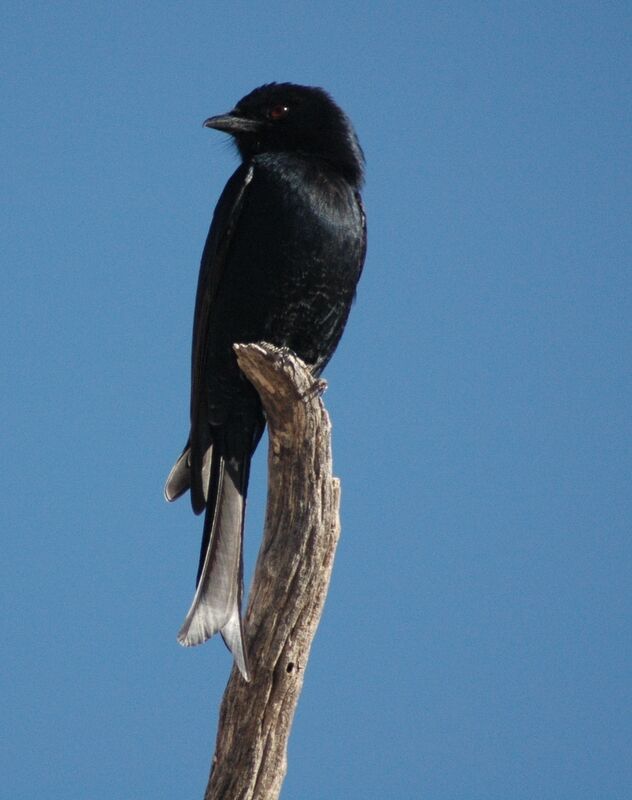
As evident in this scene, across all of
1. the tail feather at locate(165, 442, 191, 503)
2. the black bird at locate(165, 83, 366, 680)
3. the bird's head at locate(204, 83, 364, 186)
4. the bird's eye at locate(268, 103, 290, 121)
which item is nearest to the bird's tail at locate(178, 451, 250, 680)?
the black bird at locate(165, 83, 366, 680)

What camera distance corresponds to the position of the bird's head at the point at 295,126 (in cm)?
465

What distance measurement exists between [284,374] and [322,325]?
61 cm

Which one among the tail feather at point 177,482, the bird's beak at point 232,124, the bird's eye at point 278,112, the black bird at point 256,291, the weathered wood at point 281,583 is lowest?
the weathered wood at point 281,583

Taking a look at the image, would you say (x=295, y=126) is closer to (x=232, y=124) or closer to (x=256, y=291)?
(x=232, y=124)

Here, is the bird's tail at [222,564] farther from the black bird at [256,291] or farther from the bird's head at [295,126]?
the bird's head at [295,126]

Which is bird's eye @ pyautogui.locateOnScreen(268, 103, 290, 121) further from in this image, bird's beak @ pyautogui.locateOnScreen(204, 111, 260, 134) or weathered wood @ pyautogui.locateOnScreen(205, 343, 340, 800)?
weathered wood @ pyautogui.locateOnScreen(205, 343, 340, 800)

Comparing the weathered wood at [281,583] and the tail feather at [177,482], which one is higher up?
the tail feather at [177,482]

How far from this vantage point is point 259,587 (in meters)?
3.97

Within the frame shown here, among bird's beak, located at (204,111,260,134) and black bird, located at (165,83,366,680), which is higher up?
bird's beak, located at (204,111,260,134)

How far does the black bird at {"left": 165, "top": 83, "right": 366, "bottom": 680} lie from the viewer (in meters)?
4.25

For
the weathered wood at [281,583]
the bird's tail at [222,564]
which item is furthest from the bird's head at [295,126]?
the bird's tail at [222,564]

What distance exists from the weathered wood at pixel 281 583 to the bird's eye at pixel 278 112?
4.22 ft

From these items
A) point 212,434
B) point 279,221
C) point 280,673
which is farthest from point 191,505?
point 279,221

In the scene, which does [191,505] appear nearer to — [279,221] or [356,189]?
[279,221]
